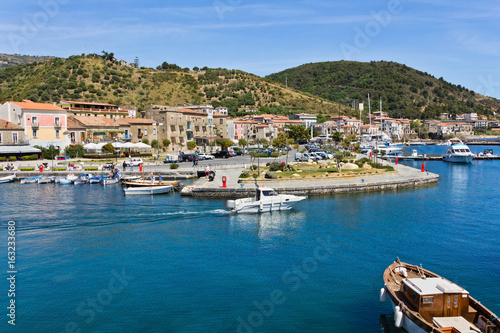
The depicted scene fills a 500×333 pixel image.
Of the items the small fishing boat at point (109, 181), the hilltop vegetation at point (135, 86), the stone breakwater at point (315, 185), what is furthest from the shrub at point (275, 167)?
the hilltop vegetation at point (135, 86)

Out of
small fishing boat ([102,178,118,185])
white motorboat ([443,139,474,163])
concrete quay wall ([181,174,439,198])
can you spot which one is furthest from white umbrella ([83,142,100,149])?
white motorboat ([443,139,474,163])

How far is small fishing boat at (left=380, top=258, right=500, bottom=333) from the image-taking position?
13.0 m

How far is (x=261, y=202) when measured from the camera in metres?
31.2

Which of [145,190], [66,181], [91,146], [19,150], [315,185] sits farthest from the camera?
[91,146]

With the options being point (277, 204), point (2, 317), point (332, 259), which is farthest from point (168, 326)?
point (277, 204)

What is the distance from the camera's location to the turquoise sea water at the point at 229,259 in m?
16.3

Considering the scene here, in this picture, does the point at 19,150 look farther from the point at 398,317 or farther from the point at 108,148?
the point at 398,317

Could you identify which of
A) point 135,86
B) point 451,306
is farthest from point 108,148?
point 135,86

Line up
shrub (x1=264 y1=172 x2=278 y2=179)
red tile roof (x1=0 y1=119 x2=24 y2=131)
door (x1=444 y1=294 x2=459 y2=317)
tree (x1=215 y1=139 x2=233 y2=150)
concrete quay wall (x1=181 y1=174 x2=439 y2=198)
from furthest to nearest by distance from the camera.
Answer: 1. tree (x1=215 y1=139 x2=233 y2=150)
2. red tile roof (x1=0 y1=119 x2=24 y2=131)
3. shrub (x1=264 y1=172 x2=278 y2=179)
4. concrete quay wall (x1=181 y1=174 x2=439 y2=198)
5. door (x1=444 y1=294 x2=459 y2=317)

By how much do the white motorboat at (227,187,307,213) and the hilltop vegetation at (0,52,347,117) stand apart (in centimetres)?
7354

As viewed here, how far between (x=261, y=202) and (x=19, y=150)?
39007 mm

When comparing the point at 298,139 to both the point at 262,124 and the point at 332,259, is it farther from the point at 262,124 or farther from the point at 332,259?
the point at 332,259

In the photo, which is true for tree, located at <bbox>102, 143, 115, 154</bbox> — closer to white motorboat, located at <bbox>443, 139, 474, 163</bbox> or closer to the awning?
Result: the awning

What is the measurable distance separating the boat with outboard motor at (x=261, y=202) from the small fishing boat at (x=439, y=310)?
55.7 ft
